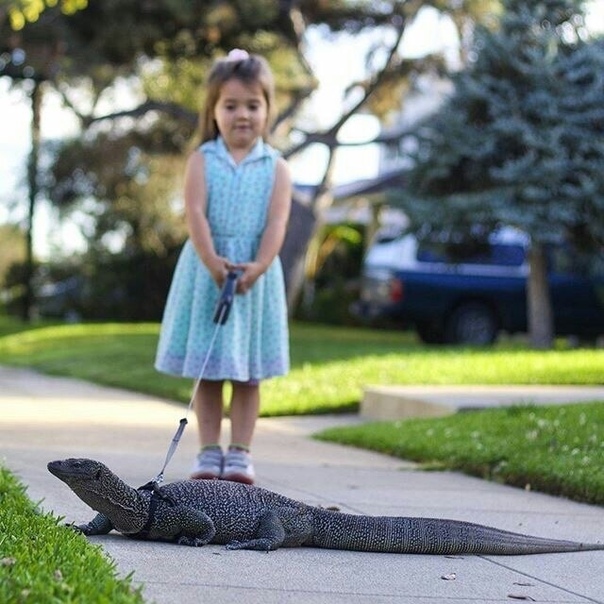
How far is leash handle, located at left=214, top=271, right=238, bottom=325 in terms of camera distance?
729 cm

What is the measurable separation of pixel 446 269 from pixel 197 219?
51.3ft

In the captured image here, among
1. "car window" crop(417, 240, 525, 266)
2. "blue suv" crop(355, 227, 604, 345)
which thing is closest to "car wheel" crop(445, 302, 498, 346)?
"blue suv" crop(355, 227, 604, 345)

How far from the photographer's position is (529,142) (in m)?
20.2

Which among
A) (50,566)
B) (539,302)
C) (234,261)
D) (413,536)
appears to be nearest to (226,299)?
(234,261)

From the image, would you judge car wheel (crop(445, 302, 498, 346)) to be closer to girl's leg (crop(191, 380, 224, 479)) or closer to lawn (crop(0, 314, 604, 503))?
lawn (crop(0, 314, 604, 503))

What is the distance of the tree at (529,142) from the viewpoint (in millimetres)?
20078

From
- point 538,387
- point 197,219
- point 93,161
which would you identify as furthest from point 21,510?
point 93,161

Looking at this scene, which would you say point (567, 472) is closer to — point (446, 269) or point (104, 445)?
point (104, 445)

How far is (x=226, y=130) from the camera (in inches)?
303

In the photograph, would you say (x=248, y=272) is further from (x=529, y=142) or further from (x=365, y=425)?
(x=529, y=142)

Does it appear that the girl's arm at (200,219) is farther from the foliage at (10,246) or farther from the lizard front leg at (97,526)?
the foliage at (10,246)

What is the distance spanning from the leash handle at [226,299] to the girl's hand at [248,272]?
36mm

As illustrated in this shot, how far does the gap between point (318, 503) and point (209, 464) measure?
2.78 feet

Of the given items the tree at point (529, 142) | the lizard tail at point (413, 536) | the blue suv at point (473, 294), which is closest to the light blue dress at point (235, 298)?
the lizard tail at point (413, 536)
